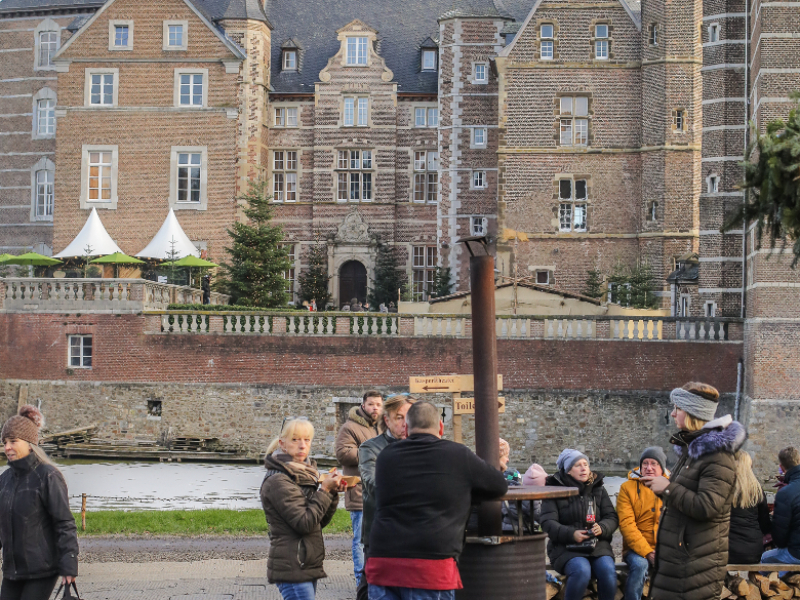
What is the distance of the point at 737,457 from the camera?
26.7ft

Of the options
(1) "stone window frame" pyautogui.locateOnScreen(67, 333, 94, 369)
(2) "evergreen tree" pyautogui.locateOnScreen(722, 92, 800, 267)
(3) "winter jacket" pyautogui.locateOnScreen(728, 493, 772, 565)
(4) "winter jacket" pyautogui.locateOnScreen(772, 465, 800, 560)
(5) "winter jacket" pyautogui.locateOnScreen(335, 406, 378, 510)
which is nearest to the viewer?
(3) "winter jacket" pyautogui.locateOnScreen(728, 493, 772, 565)

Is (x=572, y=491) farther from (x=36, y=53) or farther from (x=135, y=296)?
(x=36, y=53)

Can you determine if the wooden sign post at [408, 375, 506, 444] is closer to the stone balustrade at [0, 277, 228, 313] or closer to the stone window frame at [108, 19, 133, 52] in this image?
the stone balustrade at [0, 277, 228, 313]

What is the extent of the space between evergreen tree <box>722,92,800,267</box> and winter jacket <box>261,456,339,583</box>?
6.40 metres

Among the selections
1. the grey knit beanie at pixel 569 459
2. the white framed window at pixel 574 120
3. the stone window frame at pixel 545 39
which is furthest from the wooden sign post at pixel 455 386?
the stone window frame at pixel 545 39

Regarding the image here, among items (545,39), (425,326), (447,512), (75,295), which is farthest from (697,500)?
(545,39)

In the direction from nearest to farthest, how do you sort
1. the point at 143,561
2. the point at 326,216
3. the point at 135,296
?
the point at 143,561
the point at 135,296
the point at 326,216

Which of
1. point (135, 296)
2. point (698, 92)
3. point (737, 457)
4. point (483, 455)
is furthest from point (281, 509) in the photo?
point (698, 92)

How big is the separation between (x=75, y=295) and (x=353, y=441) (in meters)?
21.4

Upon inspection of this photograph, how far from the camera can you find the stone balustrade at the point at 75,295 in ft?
101

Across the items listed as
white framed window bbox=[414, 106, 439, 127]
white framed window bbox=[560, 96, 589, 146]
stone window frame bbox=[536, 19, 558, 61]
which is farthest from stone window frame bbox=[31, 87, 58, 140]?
white framed window bbox=[560, 96, 589, 146]

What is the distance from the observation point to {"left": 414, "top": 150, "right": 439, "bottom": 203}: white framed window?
45719 mm

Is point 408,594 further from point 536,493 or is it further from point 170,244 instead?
point 170,244

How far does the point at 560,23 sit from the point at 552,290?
9.84 m
